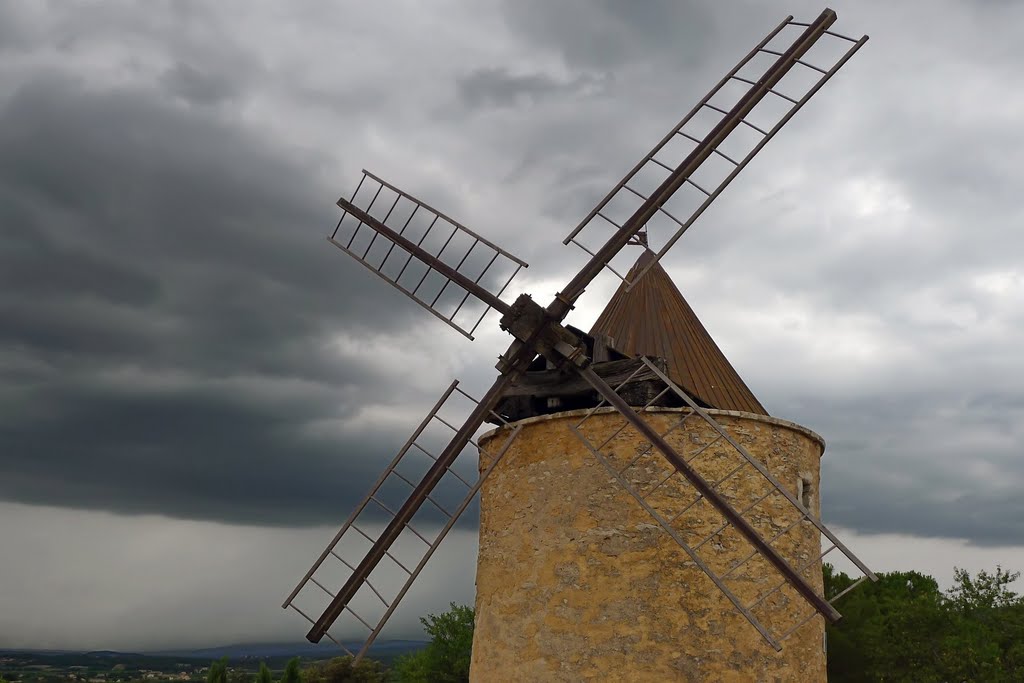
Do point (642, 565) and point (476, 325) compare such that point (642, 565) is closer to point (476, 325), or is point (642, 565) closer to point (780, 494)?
point (780, 494)

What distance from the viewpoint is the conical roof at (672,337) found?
390 inches

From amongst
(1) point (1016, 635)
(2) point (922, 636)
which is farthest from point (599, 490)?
(1) point (1016, 635)

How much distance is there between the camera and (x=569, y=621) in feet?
27.8

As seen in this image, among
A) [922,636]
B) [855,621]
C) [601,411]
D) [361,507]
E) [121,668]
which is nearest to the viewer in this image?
[601,411]

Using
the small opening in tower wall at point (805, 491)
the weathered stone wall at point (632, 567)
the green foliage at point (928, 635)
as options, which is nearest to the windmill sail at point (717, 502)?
the weathered stone wall at point (632, 567)

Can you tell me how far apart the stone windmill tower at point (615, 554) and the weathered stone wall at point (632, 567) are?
0.04ft

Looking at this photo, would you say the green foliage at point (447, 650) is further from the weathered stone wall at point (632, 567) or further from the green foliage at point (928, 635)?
the weathered stone wall at point (632, 567)

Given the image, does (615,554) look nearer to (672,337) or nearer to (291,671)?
(672,337)

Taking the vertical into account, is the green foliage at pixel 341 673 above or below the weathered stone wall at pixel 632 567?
below

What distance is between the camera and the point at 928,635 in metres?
18.6

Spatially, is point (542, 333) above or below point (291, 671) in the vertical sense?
above

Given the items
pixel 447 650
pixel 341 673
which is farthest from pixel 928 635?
pixel 341 673

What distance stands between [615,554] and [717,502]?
1.08m

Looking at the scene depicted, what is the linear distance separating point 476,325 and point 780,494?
3.43m
